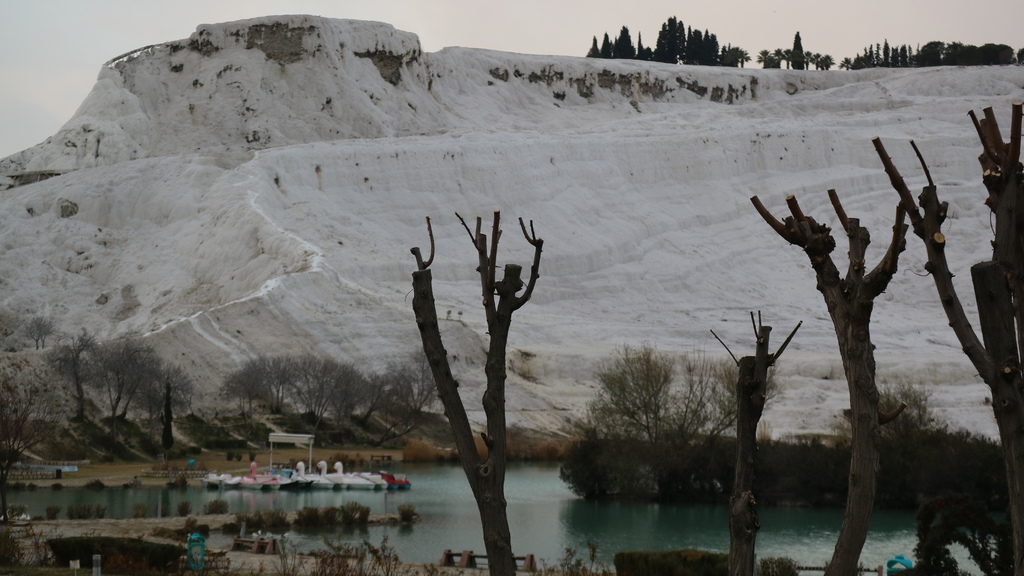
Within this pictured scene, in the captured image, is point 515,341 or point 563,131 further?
point 563,131

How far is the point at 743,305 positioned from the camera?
5938cm

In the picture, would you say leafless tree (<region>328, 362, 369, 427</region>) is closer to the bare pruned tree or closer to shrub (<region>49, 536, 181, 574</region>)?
shrub (<region>49, 536, 181, 574</region>)

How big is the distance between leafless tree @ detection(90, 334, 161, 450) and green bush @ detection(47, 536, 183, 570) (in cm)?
2152

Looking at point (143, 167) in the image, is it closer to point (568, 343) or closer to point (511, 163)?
point (511, 163)

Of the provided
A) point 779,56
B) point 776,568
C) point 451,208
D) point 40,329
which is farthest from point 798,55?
point 776,568

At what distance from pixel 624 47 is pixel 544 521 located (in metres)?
112

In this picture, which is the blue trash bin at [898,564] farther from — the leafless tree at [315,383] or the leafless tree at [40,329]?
the leafless tree at [40,329]

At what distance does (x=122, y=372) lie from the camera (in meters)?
37.5

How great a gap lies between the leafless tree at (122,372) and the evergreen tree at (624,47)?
9750 centimetres

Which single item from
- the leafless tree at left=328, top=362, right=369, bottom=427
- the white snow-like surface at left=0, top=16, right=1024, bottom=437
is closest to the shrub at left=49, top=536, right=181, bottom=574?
the white snow-like surface at left=0, top=16, right=1024, bottom=437

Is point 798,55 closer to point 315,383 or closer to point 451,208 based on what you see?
point 451,208

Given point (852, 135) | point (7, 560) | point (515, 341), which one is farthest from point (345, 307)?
point (852, 135)

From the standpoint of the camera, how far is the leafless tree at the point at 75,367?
36438mm

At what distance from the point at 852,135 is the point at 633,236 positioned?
2314 cm
